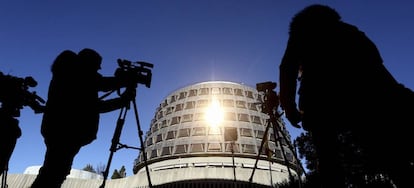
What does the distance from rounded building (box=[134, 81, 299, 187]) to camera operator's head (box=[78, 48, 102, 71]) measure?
2997 cm

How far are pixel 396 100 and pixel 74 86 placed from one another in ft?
11.9

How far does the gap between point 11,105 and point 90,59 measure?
2805mm

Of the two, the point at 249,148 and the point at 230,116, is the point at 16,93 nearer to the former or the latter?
the point at 249,148

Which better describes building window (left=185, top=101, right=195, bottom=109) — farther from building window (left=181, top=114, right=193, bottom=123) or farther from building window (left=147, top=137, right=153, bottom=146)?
building window (left=147, top=137, right=153, bottom=146)

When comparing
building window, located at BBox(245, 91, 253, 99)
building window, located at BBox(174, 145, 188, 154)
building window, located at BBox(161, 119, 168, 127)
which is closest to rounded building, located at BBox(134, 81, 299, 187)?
building window, located at BBox(174, 145, 188, 154)

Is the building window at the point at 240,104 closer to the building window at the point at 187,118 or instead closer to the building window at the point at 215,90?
the building window at the point at 215,90

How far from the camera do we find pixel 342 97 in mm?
2559

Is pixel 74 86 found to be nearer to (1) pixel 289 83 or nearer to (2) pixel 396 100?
(1) pixel 289 83

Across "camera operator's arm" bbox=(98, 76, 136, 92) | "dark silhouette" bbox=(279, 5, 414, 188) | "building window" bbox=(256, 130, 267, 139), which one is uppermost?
"building window" bbox=(256, 130, 267, 139)

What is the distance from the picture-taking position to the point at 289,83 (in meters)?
3.13

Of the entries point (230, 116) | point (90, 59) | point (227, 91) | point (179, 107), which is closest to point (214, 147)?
point (230, 116)

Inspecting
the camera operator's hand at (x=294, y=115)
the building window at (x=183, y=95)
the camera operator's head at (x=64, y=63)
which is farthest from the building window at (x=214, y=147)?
the camera operator's hand at (x=294, y=115)

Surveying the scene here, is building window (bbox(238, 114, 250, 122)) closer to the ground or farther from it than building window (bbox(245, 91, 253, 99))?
closer to the ground

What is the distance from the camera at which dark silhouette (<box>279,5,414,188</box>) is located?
2281mm
